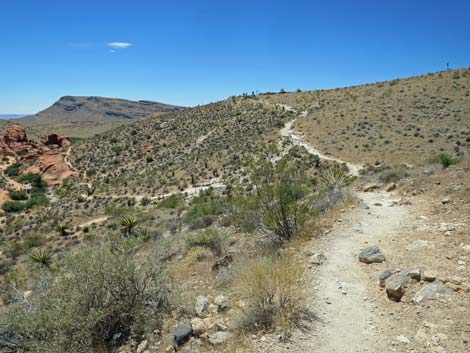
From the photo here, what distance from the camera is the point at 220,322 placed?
4934 mm

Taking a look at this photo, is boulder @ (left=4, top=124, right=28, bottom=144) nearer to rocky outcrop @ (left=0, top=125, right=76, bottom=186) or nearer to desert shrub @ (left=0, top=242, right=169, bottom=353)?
rocky outcrop @ (left=0, top=125, right=76, bottom=186)

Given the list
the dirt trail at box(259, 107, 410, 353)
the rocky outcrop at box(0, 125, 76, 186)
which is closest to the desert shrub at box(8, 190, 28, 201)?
the rocky outcrop at box(0, 125, 76, 186)

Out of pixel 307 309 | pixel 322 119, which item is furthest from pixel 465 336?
pixel 322 119

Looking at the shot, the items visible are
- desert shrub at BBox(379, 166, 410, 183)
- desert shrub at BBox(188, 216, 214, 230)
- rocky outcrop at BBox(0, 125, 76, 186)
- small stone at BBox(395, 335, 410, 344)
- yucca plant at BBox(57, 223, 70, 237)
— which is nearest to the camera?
small stone at BBox(395, 335, 410, 344)

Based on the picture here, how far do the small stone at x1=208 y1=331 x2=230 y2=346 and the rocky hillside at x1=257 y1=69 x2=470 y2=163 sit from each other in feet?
73.5

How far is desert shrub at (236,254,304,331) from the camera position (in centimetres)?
455

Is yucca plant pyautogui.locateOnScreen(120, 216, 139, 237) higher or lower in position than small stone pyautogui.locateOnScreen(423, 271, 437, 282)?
lower

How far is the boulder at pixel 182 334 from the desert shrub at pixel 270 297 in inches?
30.3

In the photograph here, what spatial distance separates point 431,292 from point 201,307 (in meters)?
3.33

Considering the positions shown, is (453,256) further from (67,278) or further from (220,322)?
(67,278)

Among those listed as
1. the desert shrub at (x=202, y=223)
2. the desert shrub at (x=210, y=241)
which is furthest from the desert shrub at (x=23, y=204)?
the desert shrub at (x=210, y=241)

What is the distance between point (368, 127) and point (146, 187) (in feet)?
75.5

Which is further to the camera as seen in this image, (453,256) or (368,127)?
(368,127)

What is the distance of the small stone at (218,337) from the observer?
4518 millimetres
